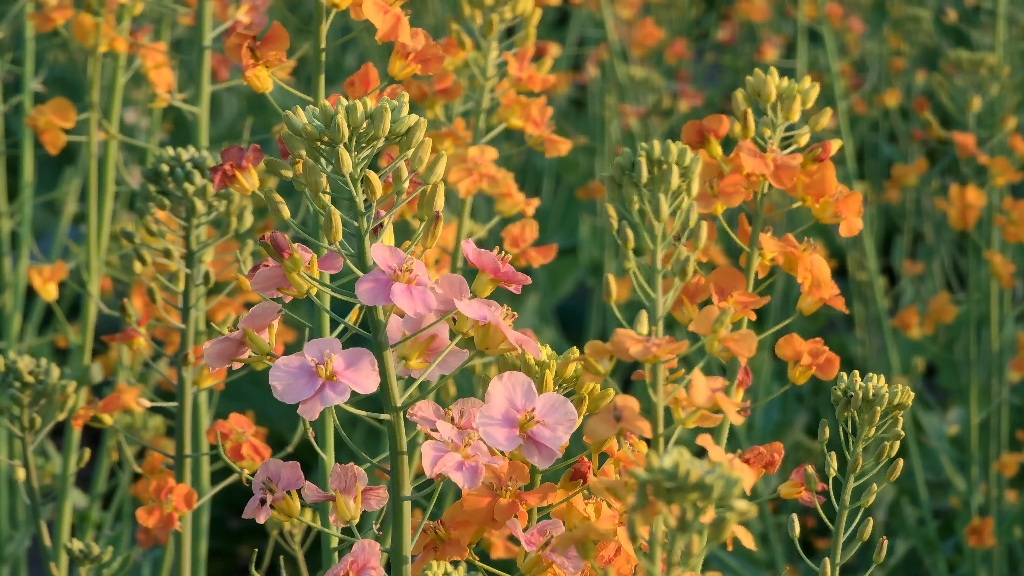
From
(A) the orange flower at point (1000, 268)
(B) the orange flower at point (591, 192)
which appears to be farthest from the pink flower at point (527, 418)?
(A) the orange flower at point (1000, 268)

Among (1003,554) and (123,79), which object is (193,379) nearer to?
(123,79)

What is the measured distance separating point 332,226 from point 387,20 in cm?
64

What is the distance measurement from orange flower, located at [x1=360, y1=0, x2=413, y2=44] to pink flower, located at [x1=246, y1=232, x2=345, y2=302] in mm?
545

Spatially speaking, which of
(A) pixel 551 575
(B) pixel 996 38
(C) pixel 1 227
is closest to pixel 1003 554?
(B) pixel 996 38

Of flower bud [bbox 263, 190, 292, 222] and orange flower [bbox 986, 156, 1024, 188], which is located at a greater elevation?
flower bud [bbox 263, 190, 292, 222]

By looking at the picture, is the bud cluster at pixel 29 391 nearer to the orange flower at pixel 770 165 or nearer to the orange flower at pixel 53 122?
the orange flower at pixel 53 122

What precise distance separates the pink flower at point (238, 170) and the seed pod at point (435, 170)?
14.8 inches

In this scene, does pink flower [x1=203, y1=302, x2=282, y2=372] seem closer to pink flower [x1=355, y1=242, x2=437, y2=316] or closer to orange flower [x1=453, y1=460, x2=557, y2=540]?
pink flower [x1=355, y1=242, x2=437, y2=316]

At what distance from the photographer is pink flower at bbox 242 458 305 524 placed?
147cm

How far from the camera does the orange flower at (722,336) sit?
1332 mm

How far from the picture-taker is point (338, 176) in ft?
4.91

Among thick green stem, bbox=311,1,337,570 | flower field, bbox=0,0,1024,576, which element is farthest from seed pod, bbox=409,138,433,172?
thick green stem, bbox=311,1,337,570

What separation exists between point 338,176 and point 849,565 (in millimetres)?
3338

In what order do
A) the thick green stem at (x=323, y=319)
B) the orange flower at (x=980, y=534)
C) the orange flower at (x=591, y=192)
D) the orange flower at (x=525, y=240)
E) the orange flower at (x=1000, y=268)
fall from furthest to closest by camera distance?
the orange flower at (x=591, y=192) < the orange flower at (x=1000, y=268) < the orange flower at (x=980, y=534) < the orange flower at (x=525, y=240) < the thick green stem at (x=323, y=319)
